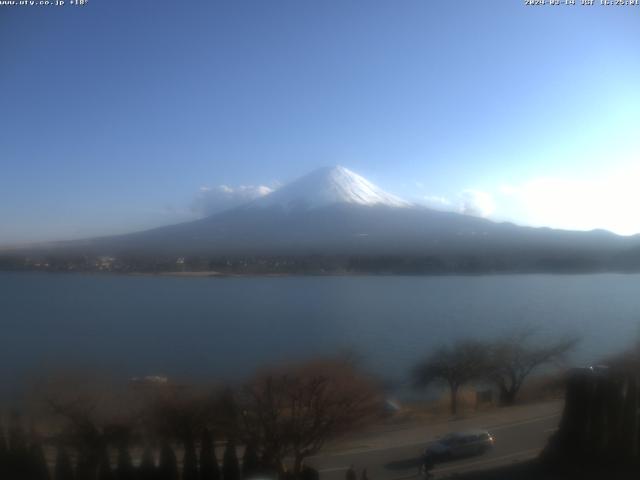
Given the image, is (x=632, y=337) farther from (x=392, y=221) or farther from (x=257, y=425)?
(x=257, y=425)

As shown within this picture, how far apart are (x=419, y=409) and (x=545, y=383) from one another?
0.78 m

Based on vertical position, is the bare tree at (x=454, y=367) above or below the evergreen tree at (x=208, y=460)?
above

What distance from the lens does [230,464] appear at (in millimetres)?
2297

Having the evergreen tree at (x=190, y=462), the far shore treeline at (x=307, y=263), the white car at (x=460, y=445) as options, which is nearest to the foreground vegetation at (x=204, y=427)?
the evergreen tree at (x=190, y=462)

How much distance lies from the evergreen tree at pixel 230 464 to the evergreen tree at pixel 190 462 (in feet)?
0.44

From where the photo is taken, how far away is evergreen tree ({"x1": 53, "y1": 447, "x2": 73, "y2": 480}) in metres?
2.29

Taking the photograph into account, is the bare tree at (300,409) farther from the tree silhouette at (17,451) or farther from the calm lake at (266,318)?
the tree silhouette at (17,451)

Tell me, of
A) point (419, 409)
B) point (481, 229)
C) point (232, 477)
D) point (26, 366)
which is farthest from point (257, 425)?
point (481, 229)

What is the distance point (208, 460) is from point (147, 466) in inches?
11.7

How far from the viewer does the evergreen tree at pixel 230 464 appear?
7.50 feet

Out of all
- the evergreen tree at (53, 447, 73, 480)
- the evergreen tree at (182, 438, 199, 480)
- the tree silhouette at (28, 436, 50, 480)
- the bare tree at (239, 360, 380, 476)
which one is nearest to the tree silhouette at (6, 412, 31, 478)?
the tree silhouette at (28, 436, 50, 480)

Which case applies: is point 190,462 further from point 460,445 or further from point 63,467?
point 460,445

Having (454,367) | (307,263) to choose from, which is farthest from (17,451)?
(454,367)

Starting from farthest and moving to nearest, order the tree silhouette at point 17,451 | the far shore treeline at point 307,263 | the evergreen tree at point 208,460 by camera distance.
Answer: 1. the far shore treeline at point 307,263
2. the tree silhouette at point 17,451
3. the evergreen tree at point 208,460
